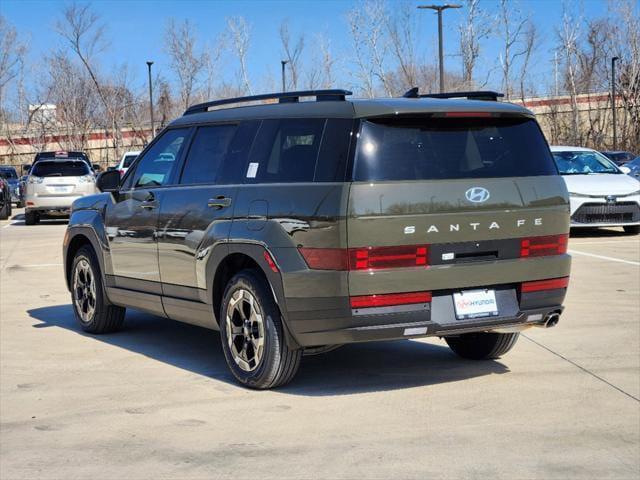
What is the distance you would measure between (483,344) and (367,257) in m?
1.91

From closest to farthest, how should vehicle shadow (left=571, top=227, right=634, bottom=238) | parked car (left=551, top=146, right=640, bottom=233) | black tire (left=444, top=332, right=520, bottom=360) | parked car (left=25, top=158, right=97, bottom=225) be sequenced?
black tire (left=444, top=332, right=520, bottom=360) < parked car (left=551, top=146, right=640, bottom=233) < vehicle shadow (left=571, top=227, right=634, bottom=238) < parked car (left=25, top=158, right=97, bottom=225)

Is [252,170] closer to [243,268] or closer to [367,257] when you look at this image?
[243,268]

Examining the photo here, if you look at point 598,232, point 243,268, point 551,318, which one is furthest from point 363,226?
point 598,232

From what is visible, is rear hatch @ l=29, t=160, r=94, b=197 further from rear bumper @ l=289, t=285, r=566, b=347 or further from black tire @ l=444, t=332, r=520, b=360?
rear bumper @ l=289, t=285, r=566, b=347

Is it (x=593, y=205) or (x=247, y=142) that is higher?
(x=247, y=142)

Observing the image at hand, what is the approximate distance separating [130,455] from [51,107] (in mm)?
68383

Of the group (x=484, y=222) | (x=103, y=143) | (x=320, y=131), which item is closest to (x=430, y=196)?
(x=484, y=222)

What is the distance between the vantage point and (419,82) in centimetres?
6375

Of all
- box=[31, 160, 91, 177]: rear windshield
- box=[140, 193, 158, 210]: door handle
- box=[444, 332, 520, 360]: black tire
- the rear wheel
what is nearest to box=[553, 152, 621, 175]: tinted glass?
box=[444, 332, 520, 360]: black tire

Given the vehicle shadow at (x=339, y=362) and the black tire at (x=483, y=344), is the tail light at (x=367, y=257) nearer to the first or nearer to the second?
the vehicle shadow at (x=339, y=362)

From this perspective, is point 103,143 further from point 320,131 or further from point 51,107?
point 320,131

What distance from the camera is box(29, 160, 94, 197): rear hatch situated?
82.4 feet

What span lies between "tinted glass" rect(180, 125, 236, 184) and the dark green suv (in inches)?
0.6

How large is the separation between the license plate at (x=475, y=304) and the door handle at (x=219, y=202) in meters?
1.69
